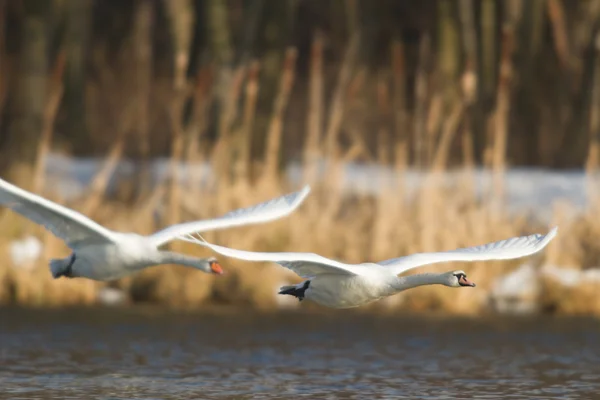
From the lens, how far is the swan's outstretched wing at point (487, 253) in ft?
41.7

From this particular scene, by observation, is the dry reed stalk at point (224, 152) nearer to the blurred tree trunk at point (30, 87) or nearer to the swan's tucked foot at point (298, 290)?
the blurred tree trunk at point (30, 87)

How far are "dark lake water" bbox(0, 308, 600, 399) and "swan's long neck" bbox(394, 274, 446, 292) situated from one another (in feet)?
3.01

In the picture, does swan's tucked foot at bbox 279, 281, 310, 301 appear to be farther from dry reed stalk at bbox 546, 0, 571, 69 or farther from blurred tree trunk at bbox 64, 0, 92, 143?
blurred tree trunk at bbox 64, 0, 92, 143

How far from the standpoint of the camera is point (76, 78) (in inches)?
1192

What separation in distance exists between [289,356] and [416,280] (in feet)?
11.5

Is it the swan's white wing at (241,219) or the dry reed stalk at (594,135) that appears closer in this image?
the swan's white wing at (241,219)

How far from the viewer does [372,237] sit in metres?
20.7

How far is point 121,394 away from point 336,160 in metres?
8.78

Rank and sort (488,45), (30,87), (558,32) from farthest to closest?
(488,45) → (558,32) → (30,87)

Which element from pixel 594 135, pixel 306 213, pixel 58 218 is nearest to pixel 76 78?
pixel 306 213

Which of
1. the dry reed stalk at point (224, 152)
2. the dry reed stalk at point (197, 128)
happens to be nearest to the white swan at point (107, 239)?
the dry reed stalk at point (197, 128)

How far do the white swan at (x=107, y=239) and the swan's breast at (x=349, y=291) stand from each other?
70cm

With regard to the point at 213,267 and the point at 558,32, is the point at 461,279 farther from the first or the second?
the point at 558,32

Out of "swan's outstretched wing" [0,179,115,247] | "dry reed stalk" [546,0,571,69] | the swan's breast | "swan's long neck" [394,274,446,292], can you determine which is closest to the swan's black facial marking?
"swan's long neck" [394,274,446,292]
